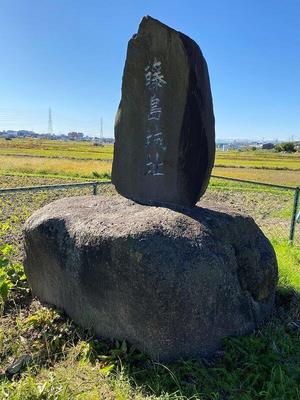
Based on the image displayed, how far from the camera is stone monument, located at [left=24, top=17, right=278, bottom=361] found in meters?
3.15

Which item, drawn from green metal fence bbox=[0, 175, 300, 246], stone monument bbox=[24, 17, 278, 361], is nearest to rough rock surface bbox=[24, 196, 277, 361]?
stone monument bbox=[24, 17, 278, 361]

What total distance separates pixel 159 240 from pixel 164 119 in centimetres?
146

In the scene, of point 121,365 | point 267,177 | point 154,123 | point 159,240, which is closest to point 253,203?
point 154,123

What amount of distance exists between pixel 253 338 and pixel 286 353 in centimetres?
29

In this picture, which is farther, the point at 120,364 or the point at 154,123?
the point at 154,123

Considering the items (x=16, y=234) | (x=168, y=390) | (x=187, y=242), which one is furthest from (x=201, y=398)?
(x=16, y=234)

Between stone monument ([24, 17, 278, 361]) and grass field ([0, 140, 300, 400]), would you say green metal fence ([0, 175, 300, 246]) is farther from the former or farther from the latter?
grass field ([0, 140, 300, 400])

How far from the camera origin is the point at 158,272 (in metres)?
3.08

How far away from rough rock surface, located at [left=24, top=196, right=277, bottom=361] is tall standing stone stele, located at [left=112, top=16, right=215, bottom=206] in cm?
34

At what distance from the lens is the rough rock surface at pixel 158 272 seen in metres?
3.12

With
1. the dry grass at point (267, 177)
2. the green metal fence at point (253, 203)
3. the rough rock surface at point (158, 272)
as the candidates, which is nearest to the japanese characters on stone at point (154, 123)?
the rough rock surface at point (158, 272)

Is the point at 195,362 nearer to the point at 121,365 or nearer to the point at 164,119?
the point at 121,365

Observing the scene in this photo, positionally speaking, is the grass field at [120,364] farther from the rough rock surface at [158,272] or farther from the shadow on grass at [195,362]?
the rough rock surface at [158,272]

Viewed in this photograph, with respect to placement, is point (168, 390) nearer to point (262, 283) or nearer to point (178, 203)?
point (262, 283)
